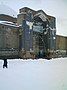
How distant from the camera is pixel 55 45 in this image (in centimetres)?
332

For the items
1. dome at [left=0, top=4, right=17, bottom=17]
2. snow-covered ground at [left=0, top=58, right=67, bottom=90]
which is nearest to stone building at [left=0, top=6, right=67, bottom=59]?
dome at [left=0, top=4, right=17, bottom=17]

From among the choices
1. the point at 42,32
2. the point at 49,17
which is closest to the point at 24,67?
the point at 42,32

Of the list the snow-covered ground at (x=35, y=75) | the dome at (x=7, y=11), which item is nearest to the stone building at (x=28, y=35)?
the dome at (x=7, y=11)

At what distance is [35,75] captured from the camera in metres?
3.02

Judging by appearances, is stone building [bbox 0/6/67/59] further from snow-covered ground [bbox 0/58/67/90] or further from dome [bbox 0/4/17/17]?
snow-covered ground [bbox 0/58/67/90]

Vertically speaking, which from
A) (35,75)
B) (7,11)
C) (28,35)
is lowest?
(35,75)

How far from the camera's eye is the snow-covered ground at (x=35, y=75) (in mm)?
2611

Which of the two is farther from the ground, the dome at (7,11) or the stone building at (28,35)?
the dome at (7,11)

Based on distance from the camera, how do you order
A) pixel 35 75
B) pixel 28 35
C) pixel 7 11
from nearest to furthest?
pixel 7 11 < pixel 28 35 < pixel 35 75

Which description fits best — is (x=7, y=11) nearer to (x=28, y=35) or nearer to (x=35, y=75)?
(x=28, y=35)

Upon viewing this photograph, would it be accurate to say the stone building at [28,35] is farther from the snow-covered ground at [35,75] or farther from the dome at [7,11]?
the snow-covered ground at [35,75]

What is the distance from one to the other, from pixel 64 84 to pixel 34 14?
59.6 inches

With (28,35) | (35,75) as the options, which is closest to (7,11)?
(28,35)

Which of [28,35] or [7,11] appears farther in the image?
[28,35]
